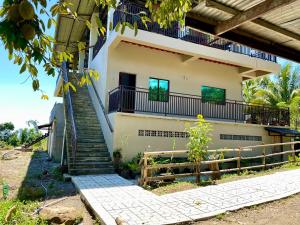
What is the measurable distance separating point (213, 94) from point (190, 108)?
2696 mm

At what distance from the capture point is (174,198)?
7.23m

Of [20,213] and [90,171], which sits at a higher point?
[90,171]

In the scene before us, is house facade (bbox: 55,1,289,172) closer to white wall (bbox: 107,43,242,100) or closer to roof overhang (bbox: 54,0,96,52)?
white wall (bbox: 107,43,242,100)

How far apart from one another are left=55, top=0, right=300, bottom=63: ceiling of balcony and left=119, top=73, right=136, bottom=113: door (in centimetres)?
899

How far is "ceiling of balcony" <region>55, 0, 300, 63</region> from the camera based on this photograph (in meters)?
3.01

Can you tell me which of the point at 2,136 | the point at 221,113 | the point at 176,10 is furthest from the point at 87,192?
the point at 2,136

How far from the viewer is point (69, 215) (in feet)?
19.5

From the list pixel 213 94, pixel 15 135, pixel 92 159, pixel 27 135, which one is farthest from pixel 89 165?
pixel 15 135

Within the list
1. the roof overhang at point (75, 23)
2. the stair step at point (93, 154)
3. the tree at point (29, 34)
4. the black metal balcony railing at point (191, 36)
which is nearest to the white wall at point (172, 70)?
the black metal balcony railing at point (191, 36)

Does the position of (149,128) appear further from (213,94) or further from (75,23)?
(75,23)

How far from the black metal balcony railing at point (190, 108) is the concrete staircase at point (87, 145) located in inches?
64.1

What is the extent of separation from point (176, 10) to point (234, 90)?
15935 mm

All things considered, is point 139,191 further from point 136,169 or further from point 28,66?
point 28,66

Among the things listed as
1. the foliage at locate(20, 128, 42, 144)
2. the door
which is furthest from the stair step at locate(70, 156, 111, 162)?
the foliage at locate(20, 128, 42, 144)
